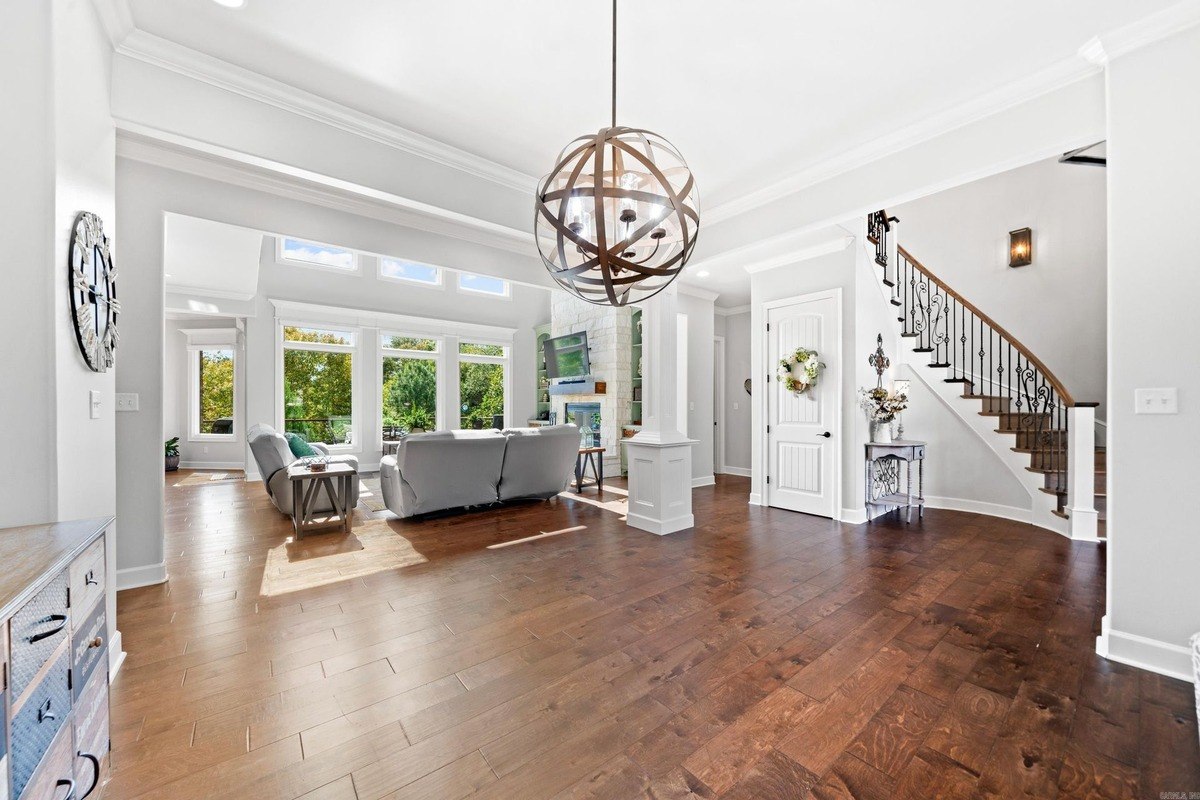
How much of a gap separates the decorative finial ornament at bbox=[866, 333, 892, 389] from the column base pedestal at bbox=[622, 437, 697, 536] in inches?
82.4

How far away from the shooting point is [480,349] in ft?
31.9

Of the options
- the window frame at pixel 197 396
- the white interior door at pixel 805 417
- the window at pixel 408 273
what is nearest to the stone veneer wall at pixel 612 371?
the white interior door at pixel 805 417

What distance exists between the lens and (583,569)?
11.0ft

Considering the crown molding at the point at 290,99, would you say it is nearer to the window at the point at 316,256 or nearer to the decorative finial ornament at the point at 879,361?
the decorative finial ornament at the point at 879,361

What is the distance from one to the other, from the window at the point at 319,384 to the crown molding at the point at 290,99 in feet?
19.6

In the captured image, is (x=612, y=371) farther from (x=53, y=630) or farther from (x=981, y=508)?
(x=53, y=630)

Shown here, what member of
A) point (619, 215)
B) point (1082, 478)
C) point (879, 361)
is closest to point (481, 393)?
point (879, 361)

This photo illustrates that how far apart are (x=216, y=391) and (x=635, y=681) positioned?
365 inches

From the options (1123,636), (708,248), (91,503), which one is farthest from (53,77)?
(1123,636)

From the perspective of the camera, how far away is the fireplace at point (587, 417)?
7828mm

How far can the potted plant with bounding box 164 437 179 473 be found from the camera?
7.84m

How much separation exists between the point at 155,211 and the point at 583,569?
12.0 ft

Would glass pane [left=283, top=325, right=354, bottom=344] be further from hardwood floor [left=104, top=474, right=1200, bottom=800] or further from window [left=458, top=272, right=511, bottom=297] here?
hardwood floor [left=104, top=474, right=1200, bottom=800]

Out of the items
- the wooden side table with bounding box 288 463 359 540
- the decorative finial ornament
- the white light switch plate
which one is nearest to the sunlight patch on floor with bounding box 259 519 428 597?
the wooden side table with bounding box 288 463 359 540
